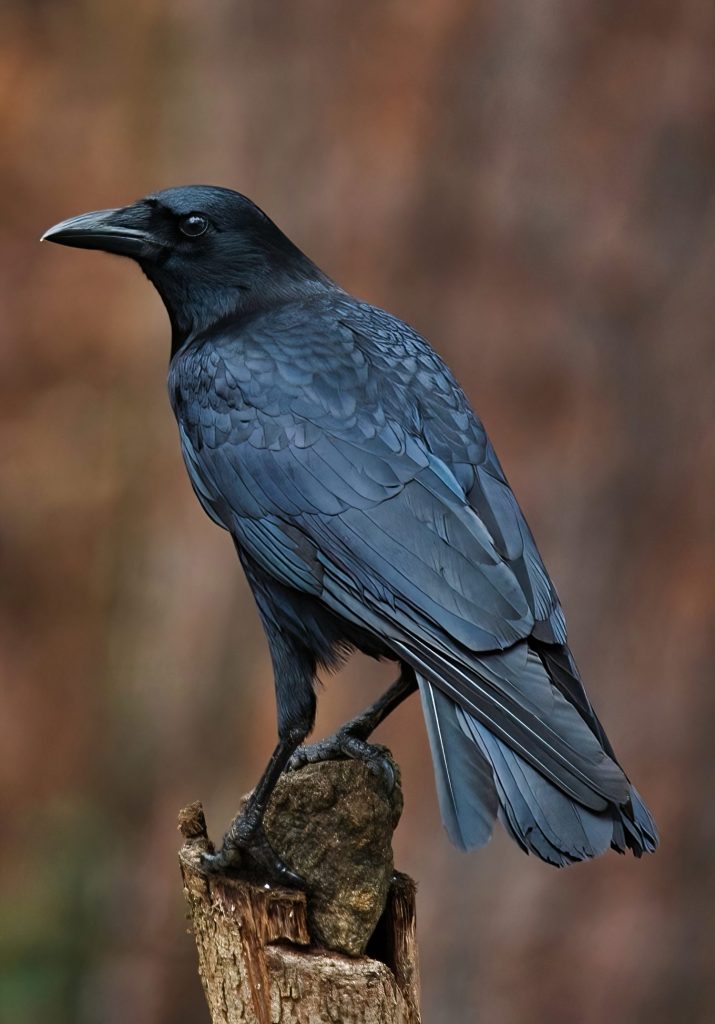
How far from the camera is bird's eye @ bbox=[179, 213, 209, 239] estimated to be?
384 cm

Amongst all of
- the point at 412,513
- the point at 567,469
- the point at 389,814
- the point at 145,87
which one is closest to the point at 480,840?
the point at 389,814

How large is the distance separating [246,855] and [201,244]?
5.21 feet

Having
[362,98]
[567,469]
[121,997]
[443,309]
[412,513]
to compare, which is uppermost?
[362,98]

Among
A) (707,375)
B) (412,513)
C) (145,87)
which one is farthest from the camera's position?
(145,87)

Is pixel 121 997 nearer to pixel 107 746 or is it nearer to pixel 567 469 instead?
pixel 107 746

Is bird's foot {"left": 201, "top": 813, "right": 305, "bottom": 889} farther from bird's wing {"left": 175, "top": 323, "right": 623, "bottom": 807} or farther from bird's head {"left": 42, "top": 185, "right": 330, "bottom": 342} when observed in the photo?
bird's head {"left": 42, "top": 185, "right": 330, "bottom": 342}

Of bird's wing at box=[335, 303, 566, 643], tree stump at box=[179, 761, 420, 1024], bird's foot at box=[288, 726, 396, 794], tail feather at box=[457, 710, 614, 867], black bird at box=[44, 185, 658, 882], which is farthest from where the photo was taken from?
bird's foot at box=[288, 726, 396, 794]

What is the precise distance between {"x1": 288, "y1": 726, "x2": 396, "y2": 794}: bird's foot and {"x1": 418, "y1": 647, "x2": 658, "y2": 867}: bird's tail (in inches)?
23.6

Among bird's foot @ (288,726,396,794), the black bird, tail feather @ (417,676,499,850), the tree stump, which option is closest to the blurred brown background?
the black bird

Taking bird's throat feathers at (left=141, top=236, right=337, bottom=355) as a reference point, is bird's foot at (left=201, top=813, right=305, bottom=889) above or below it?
below

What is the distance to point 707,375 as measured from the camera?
225 inches

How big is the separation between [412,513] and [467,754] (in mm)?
568

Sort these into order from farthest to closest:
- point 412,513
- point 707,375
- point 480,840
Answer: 1. point 707,375
2. point 412,513
3. point 480,840

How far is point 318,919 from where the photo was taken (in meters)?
3.24
